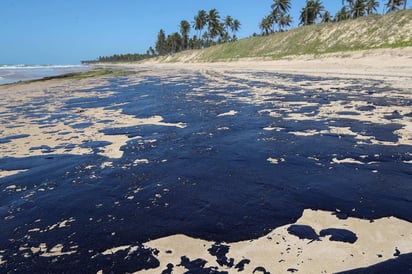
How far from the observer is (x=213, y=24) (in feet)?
326

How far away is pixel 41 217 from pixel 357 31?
50.5 m

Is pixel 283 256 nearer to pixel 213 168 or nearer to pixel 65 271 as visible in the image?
pixel 65 271

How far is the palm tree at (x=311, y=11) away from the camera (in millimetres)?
78562

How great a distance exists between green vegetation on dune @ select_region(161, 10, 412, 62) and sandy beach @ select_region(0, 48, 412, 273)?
29200 millimetres

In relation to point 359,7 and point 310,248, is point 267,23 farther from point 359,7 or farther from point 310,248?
point 310,248

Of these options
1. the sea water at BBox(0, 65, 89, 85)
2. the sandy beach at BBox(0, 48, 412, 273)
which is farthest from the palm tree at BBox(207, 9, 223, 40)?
the sandy beach at BBox(0, 48, 412, 273)

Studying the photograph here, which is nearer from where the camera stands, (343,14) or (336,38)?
(336,38)

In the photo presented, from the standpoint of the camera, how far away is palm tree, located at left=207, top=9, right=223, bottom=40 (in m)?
98.4

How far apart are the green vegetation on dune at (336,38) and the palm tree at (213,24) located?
2405 centimetres

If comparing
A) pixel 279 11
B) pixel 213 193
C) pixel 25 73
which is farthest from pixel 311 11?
pixel 213 193

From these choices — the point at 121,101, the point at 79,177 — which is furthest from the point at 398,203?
the point at 121,101

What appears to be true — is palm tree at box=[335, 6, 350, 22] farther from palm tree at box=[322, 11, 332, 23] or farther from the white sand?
the white sand

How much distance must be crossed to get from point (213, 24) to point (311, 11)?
3088 cm

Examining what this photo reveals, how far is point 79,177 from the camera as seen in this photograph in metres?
5.74
